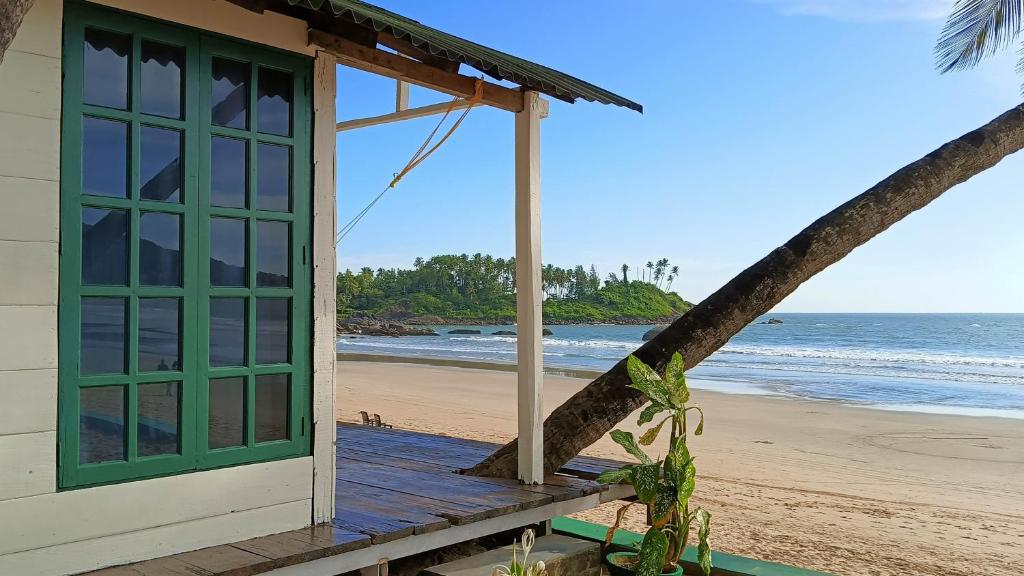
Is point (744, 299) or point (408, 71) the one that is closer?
point (408, 71)

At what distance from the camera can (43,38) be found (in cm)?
296

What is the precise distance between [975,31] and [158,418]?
355 inches

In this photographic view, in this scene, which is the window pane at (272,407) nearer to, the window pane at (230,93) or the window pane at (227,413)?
the window pane at (227,413)

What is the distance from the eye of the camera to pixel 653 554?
414cm

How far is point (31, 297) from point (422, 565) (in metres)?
2.48

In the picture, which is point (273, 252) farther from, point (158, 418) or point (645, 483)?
point (645, 483)

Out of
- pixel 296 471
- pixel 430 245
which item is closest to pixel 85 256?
pixel 296 471

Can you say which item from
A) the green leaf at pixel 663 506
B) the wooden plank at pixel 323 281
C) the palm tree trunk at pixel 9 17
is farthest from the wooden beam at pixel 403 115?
the palm tree trunk at pixel 9 17

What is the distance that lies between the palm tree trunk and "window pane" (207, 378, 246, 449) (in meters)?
1.76

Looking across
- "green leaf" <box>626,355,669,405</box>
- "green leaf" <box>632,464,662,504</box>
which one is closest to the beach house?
"green leaf" <box>632,464,662,504</box>

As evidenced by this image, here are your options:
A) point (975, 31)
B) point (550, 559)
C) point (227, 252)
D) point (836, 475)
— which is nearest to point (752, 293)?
point (550, 559)

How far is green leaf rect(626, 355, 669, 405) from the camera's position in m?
4.28

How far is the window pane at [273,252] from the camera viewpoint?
3.61 meters

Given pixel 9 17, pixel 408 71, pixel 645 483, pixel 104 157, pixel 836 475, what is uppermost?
pixel 408 71
